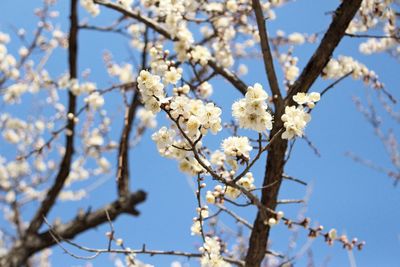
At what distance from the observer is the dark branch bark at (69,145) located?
196 inches

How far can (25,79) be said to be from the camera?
22.3ft

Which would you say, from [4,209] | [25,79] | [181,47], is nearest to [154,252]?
[181,47]

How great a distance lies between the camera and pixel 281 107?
2.75 meters

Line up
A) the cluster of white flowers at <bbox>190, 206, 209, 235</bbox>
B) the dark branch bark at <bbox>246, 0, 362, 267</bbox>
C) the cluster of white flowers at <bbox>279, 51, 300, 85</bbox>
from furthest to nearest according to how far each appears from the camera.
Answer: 1. the cluster of white flowers at <bbox>279, 51, 300, 85</bbox>
2. the dark branch bark at <bbox>246, 0, 362, 267</bbox>
3. the cluster of white flowers at <bbox>190, 206, 209, 235</bbox>

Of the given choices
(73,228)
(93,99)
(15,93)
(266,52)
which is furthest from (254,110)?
(15,93)

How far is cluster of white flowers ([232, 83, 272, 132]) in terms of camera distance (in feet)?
5.41

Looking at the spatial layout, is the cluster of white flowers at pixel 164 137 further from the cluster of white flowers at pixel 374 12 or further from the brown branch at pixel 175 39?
the cluster of white flowers at pixel 374 12

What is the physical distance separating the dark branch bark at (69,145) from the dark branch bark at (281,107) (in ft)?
9.91

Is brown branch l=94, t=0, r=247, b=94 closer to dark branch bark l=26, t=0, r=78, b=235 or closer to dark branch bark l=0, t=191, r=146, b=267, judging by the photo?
dark branch bark l=26, t=0, r=78, b=235

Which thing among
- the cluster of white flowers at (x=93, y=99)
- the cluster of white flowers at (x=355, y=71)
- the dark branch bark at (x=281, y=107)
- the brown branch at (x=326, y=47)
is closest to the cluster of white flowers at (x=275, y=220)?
the dark branch bark at (x=281, y=107)

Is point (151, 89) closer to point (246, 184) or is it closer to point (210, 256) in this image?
point (246, 184)

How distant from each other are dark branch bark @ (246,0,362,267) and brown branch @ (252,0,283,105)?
0.11 meters

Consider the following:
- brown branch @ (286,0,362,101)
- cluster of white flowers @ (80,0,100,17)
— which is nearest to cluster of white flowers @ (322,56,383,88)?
brown branch @ (286,0,362,101)

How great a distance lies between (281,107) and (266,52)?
40 cm
